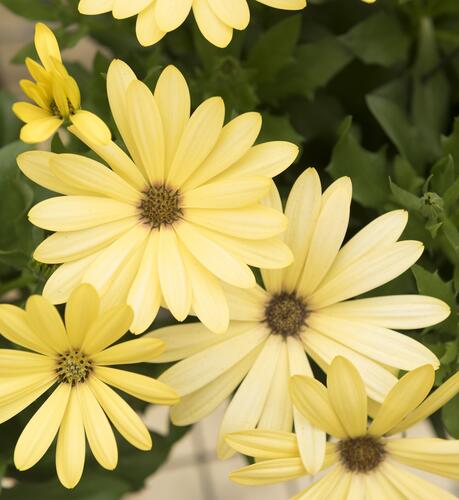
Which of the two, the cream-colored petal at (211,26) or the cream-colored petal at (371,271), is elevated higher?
the cream-colored petal at (211,26)

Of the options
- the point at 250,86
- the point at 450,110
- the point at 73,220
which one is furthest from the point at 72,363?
the point at 450,110

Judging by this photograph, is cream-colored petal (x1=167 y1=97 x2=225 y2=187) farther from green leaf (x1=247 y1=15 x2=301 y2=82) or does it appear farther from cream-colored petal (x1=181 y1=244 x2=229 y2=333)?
green leaf (x1=247 y1=15 x2=301 y2=82)

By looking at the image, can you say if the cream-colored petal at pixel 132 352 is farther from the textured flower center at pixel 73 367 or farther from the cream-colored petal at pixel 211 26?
the cream-colored petal at pixel 211 26

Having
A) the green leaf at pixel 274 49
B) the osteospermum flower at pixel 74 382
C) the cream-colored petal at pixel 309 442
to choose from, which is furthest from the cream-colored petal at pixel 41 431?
the green leaf at pixel 274 49

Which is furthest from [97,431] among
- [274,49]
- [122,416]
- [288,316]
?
[274,49]

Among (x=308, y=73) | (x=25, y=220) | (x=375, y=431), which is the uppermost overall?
(x=308, y=73)

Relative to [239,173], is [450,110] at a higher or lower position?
higher

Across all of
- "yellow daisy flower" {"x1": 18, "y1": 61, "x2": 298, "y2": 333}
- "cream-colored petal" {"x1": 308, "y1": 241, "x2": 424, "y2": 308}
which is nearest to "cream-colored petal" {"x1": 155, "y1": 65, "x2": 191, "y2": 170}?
"yellow daisy flower" {"x1": 18, "y1": 61, "x2": 298, "y2": 333}

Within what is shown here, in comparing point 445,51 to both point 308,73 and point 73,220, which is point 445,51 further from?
point 73,220
